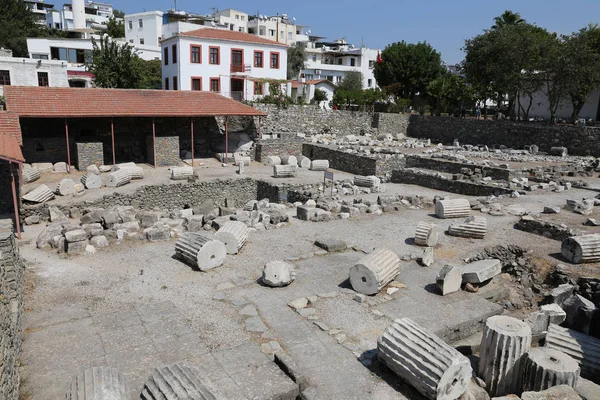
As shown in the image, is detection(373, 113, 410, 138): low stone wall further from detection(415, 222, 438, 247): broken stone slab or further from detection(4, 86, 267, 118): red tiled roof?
detection(415, 222, 438, 247): broken stone slab

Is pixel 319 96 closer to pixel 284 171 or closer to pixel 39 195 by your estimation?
pixel 284 171

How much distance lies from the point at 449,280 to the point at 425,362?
3627 mm

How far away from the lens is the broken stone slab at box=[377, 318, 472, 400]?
645 cm

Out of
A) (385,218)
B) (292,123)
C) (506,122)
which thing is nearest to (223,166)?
(292,123)

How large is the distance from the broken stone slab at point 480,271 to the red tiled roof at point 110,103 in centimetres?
1866

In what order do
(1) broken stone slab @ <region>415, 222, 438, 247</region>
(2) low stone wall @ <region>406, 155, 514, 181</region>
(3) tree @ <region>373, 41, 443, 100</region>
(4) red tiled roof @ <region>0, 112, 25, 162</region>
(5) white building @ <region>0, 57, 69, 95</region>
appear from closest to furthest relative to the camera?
(1) broken stone slab @ <region>415, 222, 438, 247</region> < (4) red tiled roof @ <region>0, 112, 25, 162</region> < (2) low stone wall @ <region>406, 155, 514, 181</region> < (5) white building @ <region>0, 57, 69, 95</region> < (3) tree @ <region>373, 41, 443, 100</region>

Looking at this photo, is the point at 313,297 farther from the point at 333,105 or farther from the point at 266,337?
the point at 333,105

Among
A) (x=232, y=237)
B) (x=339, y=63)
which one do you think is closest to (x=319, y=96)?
(x=339, y=63)

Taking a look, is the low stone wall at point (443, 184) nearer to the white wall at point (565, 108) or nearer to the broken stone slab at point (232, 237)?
the broken stone slab at point (232, 237)

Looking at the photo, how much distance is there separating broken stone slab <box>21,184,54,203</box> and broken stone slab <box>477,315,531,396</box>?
16.0 m

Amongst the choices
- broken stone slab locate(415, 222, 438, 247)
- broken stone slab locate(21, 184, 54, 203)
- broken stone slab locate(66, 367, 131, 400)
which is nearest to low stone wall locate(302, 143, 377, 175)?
broken stone slab locate(415, 222, 438, 247)

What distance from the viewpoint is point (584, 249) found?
11.4 metres

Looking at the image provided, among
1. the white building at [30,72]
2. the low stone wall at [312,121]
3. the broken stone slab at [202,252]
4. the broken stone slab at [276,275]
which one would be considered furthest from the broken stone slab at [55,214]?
the white building at [30,72]

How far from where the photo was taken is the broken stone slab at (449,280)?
9883 mm
